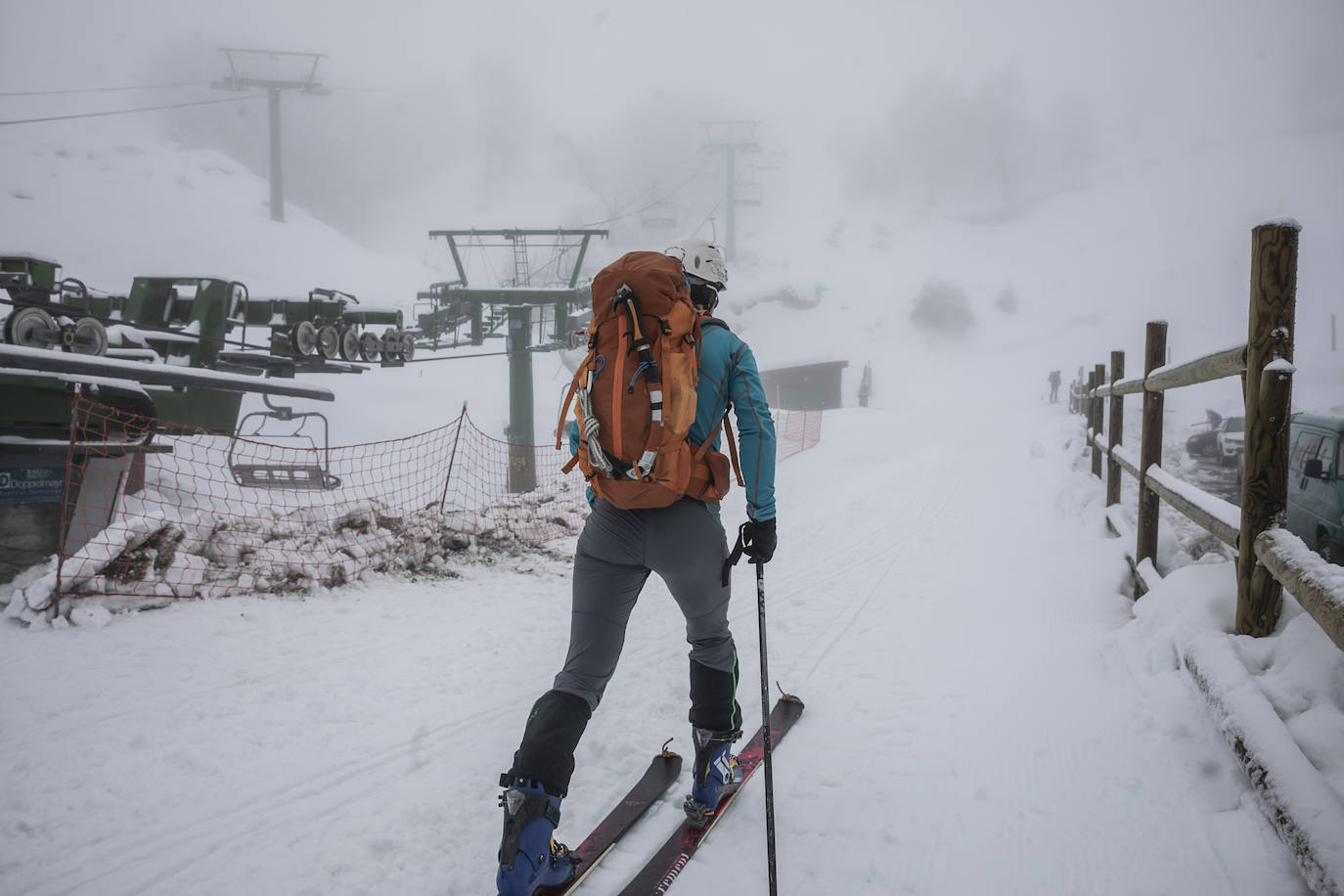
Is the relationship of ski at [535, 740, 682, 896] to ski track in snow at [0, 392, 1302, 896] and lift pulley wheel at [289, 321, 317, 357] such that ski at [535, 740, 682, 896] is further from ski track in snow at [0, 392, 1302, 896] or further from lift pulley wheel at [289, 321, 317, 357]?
lift pulley wheel at [289, 321, 317, 357]

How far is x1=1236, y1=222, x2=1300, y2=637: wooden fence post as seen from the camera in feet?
9.07

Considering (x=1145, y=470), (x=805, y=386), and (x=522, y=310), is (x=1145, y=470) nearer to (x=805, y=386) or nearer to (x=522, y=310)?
(x=522, y=310)

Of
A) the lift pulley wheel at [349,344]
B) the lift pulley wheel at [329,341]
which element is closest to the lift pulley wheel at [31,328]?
the lift pulley wheel at [329,341]

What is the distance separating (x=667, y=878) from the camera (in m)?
2.21

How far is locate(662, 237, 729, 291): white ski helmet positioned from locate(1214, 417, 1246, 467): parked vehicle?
1939 cm

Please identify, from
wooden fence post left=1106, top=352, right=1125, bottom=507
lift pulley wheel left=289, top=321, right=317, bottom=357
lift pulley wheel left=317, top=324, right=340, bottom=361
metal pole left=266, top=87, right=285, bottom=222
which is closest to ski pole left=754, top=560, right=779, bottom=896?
wooden fence post left=1106, top=352, right=1125, bottom=507

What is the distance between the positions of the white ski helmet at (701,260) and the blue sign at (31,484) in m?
5.96

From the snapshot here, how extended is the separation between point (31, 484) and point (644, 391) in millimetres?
6211

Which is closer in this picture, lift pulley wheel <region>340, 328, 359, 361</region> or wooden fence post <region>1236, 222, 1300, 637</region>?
wooden fence post <region>1236, 222, 1300, 637</region>

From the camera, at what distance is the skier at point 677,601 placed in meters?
2.06

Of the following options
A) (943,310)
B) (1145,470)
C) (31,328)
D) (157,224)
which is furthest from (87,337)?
(943,310)

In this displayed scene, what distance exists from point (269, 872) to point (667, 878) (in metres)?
1.37

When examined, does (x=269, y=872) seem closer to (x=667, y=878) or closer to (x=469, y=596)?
(x=667, y=878)

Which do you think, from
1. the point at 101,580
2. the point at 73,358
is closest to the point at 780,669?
the point at 101,580
